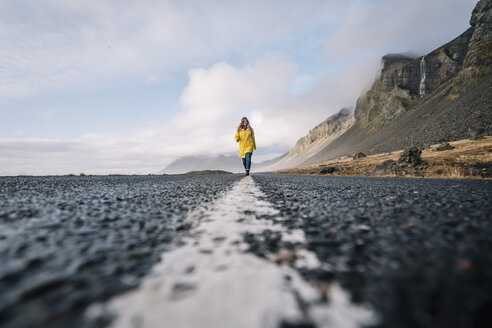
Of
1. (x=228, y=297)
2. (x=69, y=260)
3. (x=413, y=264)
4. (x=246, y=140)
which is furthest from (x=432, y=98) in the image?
(x=69, y=260)

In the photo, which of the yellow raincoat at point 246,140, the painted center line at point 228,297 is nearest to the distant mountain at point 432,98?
the yellow raincoat at point 246,140

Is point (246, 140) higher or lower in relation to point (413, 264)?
higher

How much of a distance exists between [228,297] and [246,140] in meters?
15.4

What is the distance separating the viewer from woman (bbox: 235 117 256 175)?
1596 cm

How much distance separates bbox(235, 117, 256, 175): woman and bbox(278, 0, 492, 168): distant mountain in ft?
149

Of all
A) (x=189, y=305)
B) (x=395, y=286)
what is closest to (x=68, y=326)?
(x=189, y=305)

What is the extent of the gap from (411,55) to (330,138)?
7272 centimetres

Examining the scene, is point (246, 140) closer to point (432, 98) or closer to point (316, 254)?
point (316, 254)

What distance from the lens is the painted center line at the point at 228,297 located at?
0.80m

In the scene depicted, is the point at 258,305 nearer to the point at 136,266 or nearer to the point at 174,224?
the point at 136,266

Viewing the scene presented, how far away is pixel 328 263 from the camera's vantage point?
1.24 metres

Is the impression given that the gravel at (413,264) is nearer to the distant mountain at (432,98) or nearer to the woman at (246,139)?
the woman at (246,139)

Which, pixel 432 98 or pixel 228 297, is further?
pixel 432 98

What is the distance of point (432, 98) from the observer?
9375 centimetres
